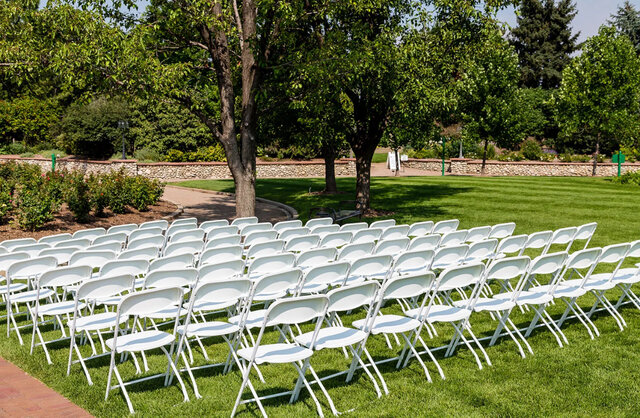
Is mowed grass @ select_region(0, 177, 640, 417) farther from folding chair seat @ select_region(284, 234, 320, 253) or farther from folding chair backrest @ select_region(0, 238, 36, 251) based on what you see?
folding chair backrest @ select_region(0, 238, 36, 251)

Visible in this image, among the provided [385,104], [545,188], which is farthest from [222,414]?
[545,188]

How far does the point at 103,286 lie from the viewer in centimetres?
511

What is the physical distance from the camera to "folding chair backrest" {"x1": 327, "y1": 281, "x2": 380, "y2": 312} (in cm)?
471

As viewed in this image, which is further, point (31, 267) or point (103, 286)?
point (31, 267)

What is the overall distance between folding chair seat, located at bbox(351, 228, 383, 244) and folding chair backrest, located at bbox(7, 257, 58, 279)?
3.82 metres

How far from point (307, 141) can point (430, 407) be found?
1603 centimetres

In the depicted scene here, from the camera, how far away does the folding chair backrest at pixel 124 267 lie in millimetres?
5777

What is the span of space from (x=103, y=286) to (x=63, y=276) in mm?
849

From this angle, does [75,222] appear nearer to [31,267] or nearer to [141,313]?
[31,267]

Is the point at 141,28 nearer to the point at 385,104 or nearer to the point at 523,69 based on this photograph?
the point at 385,104

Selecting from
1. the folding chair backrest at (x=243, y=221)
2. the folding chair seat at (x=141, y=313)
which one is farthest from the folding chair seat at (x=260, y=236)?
the folding chair seat at (x=141, y=313)

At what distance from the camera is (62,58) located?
463 inches

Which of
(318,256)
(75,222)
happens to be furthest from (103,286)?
(75,222)

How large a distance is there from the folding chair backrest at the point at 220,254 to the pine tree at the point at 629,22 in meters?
55.7
